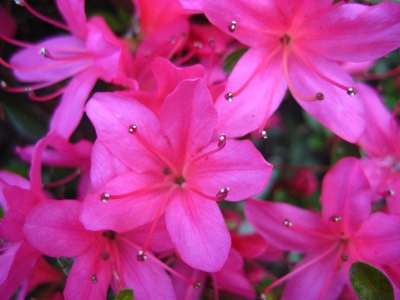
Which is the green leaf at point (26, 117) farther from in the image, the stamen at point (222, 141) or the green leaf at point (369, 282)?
the green leaf at point (369, 282)

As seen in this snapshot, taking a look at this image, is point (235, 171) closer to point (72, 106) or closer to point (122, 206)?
point (122, 206)

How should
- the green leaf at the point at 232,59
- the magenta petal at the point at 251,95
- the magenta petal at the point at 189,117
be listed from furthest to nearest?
the green leaf at the point at 232,59, the magenta petal at the point at 251,95, the magenta petal at the point at 189,117

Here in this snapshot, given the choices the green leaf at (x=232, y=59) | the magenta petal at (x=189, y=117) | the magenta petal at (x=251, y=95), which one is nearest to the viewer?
the magenta petal at (x=189, y=117)

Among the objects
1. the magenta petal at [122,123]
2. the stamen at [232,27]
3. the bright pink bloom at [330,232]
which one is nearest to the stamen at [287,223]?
the bright pink bloom at [330,232]

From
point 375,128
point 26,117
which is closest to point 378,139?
point 375,128

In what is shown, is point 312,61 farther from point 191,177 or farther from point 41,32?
point 41,32

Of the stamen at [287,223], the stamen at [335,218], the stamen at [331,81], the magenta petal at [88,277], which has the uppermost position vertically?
the stamen at [331,81]

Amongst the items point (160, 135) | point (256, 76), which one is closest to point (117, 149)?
point (160, 135)
